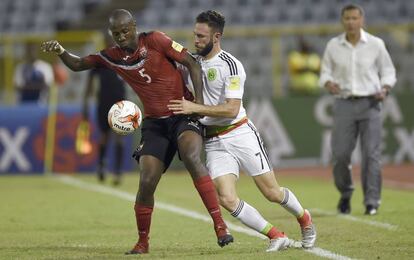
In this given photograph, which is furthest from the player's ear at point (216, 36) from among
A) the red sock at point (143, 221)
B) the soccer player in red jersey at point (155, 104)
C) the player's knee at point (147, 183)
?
the red sock at point (143, 221)

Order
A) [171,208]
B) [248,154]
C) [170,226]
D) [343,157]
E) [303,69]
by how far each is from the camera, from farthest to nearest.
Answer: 1. [303,69]
2. [171,208]
3. [343,157]
4. [170,226]
5. [248,154]

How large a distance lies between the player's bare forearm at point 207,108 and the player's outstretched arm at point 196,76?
123mm

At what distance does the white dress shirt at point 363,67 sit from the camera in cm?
1213

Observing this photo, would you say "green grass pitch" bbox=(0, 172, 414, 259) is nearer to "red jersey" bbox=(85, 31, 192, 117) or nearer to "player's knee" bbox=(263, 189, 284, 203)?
"player's knee" bbox=(263, 189, 284, 203)

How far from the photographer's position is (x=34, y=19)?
2581 cm

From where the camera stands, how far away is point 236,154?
902 centimetres

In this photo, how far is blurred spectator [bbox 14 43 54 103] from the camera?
Answer: 67.2 ft

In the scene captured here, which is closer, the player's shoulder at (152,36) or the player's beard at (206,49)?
the player's beard at (206,49)

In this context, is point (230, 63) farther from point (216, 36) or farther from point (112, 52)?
A: point (112, 52)

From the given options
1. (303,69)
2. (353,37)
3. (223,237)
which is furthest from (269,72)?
(223,237)

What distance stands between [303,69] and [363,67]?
952 centimetres

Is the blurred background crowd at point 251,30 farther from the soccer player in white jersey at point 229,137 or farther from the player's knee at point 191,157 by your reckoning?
the player's knee at point 191,157

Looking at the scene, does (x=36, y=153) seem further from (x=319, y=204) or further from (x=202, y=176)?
(x=202, y=176)

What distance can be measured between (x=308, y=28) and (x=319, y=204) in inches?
348
